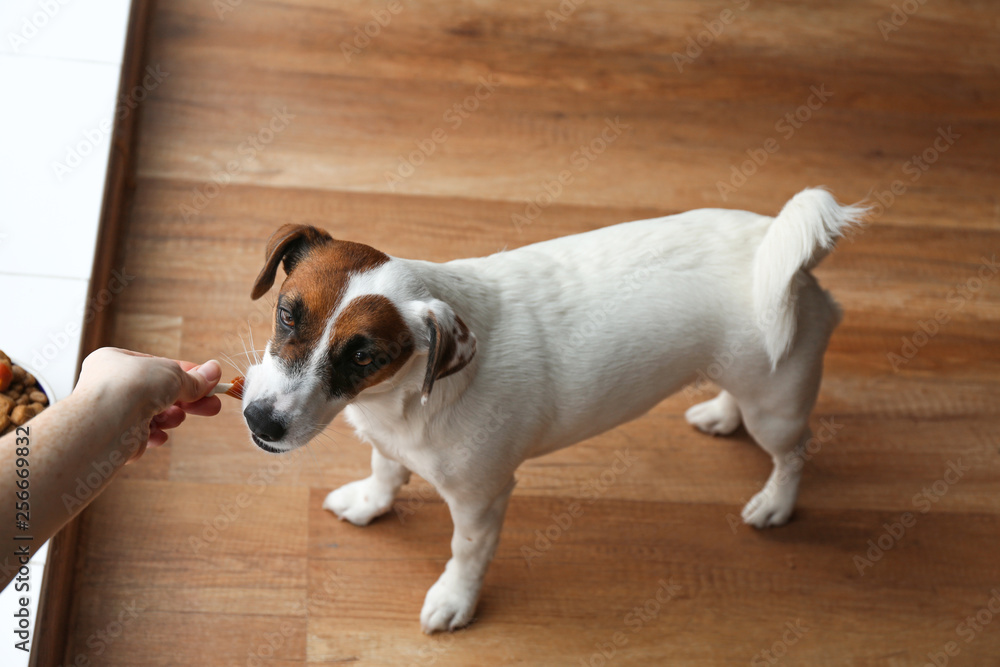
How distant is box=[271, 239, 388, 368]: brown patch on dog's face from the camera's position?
1.31 meters

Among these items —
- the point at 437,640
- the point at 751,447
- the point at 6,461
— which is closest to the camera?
the point at 6,461

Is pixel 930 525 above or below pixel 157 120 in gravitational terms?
below

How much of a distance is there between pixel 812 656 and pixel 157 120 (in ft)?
7.44

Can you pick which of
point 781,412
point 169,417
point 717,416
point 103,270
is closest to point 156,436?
point 169,417

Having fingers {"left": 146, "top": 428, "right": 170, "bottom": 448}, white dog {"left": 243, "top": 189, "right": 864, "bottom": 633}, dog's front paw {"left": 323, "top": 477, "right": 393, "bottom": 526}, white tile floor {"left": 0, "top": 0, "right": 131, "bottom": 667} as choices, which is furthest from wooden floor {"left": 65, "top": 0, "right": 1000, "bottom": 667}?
fingers {"left": 146, "top": 428, "right": 170, "bottom": 448}

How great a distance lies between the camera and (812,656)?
1991 mm

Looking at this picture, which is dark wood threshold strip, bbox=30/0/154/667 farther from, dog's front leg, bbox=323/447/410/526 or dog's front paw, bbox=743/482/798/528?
dog's front paw, bbox=743/482/798/528

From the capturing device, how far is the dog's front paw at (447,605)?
1.87 metres

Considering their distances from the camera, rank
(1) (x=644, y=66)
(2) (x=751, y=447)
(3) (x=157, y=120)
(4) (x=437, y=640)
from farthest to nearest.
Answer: (1) (x=644, y=66) < (3) (x=157, y=120) < (2) (x=751, y=447) < (4) (x=437, y=640)

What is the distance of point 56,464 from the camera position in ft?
3.91

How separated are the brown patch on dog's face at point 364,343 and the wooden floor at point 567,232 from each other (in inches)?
30.2

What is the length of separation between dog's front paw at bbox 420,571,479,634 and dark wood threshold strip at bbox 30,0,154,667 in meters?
0.72

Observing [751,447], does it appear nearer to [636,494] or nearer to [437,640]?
[636,494]

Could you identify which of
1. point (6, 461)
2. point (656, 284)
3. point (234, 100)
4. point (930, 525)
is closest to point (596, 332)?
point (656, 284)
